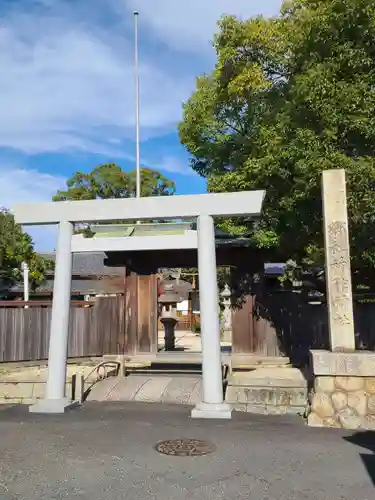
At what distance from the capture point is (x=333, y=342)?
8.02 m

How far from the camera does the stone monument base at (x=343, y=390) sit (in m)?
7.62

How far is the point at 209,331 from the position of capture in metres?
8.88

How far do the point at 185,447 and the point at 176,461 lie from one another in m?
0.66

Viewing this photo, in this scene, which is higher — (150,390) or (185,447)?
(150,390)

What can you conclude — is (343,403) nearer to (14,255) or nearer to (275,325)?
(275,325)

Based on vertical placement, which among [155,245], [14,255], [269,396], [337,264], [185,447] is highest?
[14,255]

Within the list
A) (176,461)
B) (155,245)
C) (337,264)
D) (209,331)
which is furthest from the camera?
(155,245)

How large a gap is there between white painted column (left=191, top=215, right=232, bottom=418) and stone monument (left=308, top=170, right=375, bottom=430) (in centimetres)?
167

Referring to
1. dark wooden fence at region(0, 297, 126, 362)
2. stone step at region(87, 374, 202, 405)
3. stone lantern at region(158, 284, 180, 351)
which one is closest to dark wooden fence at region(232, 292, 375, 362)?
stone step at region(87, 374, 202, 405)

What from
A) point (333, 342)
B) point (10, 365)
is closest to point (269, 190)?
point (333, 342)

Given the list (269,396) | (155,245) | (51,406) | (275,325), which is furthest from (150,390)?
(275,325)

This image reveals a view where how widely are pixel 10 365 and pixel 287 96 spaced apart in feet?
35.9

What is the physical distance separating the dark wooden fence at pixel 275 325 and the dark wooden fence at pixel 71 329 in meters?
3.72

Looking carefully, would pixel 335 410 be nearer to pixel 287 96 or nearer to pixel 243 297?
pixel 243 297
